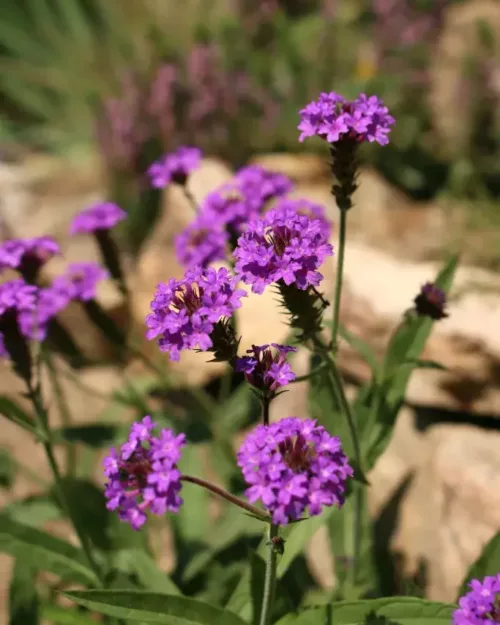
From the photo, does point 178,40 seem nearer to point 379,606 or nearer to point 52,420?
point 52,420

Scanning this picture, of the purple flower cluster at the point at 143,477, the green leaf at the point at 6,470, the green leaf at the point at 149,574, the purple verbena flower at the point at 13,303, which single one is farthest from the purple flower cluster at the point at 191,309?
the green leaf at the point at 6,470

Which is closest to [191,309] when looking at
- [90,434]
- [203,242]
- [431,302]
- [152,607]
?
[152,607]

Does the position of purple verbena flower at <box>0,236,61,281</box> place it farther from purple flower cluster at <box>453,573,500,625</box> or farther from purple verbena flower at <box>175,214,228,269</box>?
purple flower cluster at <box>453,573,500,625</box>

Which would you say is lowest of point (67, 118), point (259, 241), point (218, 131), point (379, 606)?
point (379, 606)

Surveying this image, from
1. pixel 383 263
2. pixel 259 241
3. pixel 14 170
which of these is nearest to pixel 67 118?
pixel 14 170

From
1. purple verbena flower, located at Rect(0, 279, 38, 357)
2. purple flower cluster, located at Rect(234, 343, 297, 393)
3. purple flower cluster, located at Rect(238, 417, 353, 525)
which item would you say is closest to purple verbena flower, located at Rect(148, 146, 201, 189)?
purple verbena flower, located at Rect(0, 279, 38, 357)

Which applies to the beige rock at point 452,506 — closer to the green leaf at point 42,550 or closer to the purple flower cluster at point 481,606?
the purple flower cluster at point 481,606
